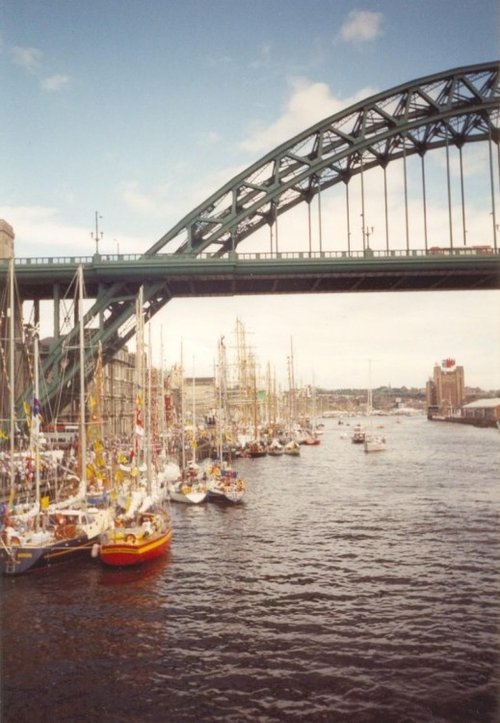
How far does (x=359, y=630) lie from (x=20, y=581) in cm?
1376

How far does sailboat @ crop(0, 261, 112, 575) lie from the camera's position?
25.5 m

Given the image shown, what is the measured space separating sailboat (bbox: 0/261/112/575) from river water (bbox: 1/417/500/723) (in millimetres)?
737

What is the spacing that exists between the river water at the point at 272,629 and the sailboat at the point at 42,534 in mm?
737

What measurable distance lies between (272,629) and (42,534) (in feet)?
38.8

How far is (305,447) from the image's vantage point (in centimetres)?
10838

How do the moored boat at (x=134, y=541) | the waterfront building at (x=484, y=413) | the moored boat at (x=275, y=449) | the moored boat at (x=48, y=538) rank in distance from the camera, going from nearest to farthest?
the moored boat at (x=48, y=538)
the moored boat at (x=134, y=541)
the moored boat at (x=275, y=449)
the waterfront building at (x=484, y=413)

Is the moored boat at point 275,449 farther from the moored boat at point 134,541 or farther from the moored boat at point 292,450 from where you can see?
the moored boat at point 134,541

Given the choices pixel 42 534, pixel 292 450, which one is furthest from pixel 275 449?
pixel 42 534

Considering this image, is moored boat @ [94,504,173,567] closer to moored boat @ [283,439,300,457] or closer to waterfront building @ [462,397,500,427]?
moored boat @ [283,439,300,457]

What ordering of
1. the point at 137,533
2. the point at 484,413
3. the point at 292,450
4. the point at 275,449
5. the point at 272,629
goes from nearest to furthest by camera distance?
the point at 272,629, the point at 137,533, the point at 292,450, the point at 275,449, the point at 484,413

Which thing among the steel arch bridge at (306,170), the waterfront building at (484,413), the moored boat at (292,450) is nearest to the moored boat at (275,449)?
the moored boat at (292,450)

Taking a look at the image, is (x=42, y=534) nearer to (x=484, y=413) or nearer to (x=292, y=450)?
(x=292, y=450)

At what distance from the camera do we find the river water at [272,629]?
1524 cm

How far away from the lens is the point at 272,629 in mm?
19703
